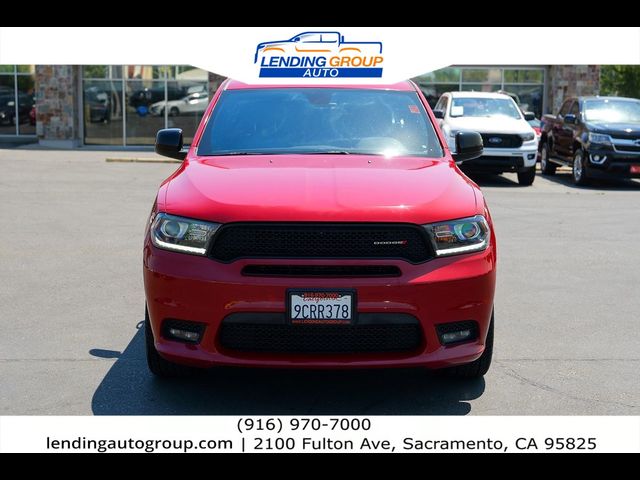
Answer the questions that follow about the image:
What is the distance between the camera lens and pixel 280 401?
5.05 m

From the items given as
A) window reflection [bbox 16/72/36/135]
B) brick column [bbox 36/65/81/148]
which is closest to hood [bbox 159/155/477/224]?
brick column [bbox 36/65/81/148]

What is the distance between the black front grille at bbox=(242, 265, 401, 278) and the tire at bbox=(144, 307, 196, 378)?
34.3 inches

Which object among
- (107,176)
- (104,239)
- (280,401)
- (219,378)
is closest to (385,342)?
(280,401)

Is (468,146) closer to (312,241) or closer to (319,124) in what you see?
(319,124)

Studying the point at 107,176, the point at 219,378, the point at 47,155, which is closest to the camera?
the point at 219,378

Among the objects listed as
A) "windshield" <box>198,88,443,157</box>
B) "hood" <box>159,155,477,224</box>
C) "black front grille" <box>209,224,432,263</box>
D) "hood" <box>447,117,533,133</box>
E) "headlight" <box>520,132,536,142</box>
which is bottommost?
"headlight" <box>520,132,536,142</box>

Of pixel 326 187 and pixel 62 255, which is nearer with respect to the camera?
pixel 326 187

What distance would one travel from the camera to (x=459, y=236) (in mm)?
4809

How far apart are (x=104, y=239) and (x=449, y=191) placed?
20.3 feet

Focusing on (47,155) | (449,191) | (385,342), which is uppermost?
(449,191)

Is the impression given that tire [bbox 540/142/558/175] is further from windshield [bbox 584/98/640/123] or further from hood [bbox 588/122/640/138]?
hood [bbox 588/122/640/138]

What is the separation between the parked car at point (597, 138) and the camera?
17.5 meters

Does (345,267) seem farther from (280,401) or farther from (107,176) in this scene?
(107,176)

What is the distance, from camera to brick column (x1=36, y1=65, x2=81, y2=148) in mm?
28047
